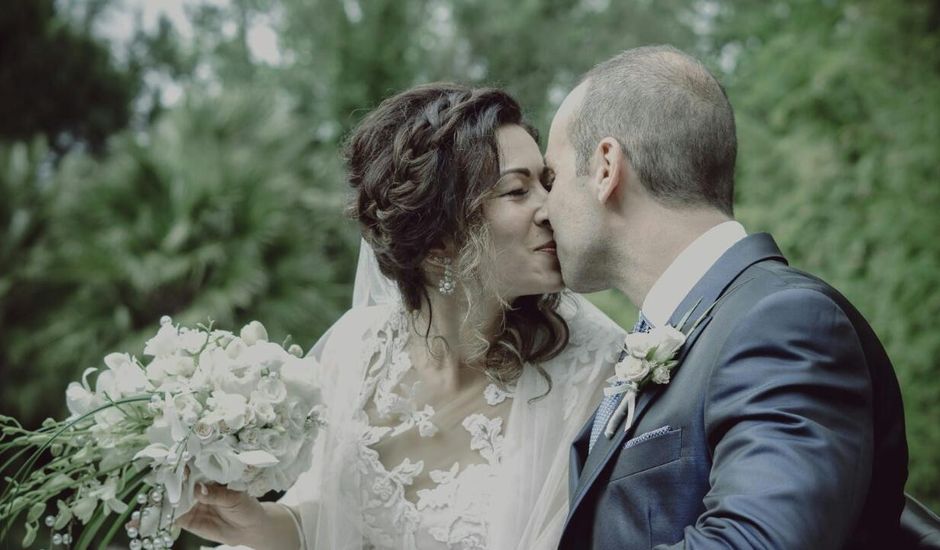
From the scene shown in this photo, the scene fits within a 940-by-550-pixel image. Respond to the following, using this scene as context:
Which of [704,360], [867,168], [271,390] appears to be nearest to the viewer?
[704,360]

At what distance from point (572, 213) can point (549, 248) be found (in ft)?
1.04

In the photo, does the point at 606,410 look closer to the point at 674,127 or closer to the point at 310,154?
the point at 674,127

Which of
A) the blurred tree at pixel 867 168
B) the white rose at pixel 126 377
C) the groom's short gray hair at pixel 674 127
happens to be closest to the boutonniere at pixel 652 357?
the groom's short gray hair at pixel 674 127

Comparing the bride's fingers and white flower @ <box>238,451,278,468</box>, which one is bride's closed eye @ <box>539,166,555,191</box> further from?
the bride's fingers

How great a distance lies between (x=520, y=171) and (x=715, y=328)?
96 cm

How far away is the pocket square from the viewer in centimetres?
197

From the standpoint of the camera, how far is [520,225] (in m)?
2.75

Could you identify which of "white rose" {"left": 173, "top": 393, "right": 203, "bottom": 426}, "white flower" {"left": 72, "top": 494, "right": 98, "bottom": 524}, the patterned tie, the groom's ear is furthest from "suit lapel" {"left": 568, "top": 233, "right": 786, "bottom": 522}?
"white flower" {"left": 72, "top": 494, "right": 98, "bottom": 524}

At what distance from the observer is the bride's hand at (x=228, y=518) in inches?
101

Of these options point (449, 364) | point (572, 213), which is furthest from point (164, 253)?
point (572, 213)

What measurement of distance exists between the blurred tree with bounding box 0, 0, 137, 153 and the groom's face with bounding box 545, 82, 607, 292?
8479 mm

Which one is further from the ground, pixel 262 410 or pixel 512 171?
pixel 512 171

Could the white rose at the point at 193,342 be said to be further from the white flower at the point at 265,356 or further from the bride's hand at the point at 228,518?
the bride's hand at the point at 228,518

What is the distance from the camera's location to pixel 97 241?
7.40 m
